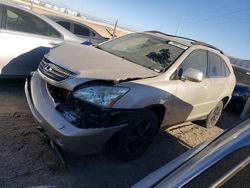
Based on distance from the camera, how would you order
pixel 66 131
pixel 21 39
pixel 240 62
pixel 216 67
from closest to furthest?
pixel 66 131 → pixel 21 39 → pixel 216 67 → pixel 240 62

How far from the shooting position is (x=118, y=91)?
3.84 metres

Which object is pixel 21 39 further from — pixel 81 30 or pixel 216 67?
pixel 81 30

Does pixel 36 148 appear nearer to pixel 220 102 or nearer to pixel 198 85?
pixel 198 85

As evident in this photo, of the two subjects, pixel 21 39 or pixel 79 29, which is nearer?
pixel 21 39

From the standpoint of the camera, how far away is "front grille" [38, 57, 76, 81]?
13.0 ft

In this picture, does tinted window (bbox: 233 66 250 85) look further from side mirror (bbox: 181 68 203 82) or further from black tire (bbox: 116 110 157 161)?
black tire (bbox: 116 110 157 161)

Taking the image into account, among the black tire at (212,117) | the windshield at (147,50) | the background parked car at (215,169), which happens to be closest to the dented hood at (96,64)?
the windshield at (147,50)

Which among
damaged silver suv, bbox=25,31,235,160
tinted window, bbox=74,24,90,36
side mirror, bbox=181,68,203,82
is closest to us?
damaged silver suv, bbox=25,31,235,160

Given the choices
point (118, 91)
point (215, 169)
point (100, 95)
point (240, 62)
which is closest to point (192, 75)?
point (118, 91)

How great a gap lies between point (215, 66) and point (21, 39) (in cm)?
371

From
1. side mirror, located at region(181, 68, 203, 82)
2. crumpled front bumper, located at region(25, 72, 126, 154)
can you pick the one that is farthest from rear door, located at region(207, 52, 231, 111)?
crumpled front bumper, located at region(25, 72, 126, 154)

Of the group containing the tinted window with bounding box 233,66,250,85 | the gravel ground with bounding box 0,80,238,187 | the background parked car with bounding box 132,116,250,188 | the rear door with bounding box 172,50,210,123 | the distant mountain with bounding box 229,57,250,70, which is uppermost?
the background parked car with bounding box 132,116,250,188

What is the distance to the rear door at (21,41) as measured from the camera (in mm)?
5734

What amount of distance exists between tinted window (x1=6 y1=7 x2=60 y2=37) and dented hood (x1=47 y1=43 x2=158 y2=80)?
151cm
